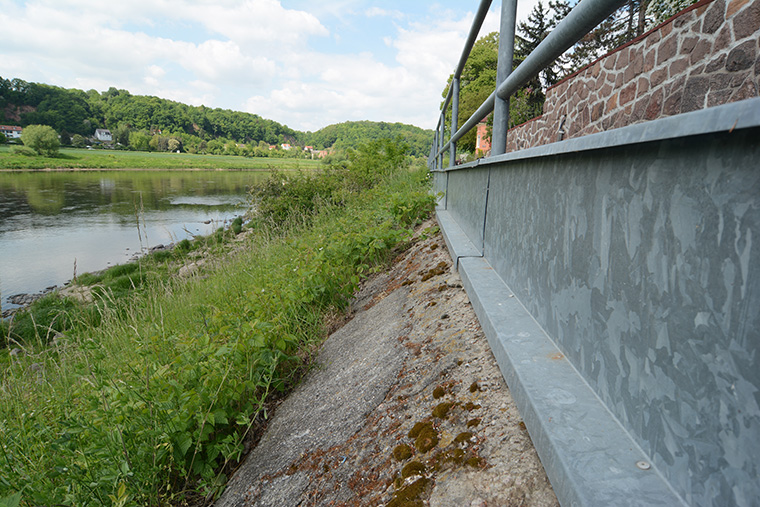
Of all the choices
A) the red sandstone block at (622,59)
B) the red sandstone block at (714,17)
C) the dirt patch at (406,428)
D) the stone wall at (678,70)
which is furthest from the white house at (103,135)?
the dirt patch at (406,428)

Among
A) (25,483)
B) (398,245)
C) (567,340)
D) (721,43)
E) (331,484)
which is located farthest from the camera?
(721,43)

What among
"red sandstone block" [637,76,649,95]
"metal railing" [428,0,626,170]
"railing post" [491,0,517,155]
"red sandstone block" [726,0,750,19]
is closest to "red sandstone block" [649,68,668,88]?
"red sandstone block" [637,76,649,95]

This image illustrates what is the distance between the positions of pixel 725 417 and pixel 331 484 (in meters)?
1.16

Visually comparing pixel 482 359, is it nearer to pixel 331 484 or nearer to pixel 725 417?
pixel 331 484

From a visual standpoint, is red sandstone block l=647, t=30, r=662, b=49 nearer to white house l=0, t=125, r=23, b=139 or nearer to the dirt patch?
the dirt patch

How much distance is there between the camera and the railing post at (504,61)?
1771 millimetres

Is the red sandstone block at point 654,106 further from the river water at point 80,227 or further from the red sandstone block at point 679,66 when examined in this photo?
the river water at point 80,227

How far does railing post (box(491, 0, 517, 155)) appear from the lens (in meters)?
1.77

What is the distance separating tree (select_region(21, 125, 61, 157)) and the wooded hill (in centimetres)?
2247

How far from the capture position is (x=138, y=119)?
334ft

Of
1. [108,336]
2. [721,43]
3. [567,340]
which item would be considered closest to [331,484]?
[567,340]

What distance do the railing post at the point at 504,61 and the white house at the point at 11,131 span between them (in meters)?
122

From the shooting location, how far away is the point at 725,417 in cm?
57

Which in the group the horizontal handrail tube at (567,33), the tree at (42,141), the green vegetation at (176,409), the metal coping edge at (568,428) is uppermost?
the tree at (42,141)
